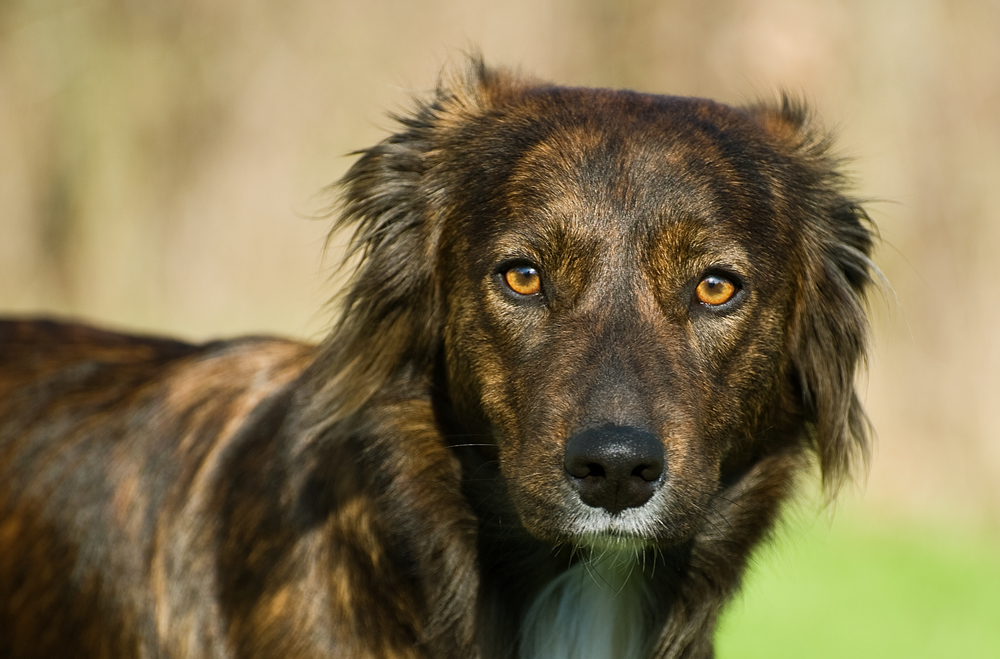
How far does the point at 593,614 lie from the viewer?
140 inches

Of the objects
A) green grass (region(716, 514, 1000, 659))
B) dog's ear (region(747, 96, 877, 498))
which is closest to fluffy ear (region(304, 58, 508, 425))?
dog's ear (region(747, 96, 877, 498))

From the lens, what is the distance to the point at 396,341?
3.57 metres

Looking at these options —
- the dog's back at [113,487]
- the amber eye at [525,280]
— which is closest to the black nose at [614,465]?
the amber eye at [525,280]

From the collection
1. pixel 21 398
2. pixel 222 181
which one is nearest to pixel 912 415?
pixel 222 181

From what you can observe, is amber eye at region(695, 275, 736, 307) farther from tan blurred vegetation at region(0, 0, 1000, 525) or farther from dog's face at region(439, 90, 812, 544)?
tan blurred vegetation at region(0, 0, 1000, 525)

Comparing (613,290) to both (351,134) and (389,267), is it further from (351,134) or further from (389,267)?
(351,134)

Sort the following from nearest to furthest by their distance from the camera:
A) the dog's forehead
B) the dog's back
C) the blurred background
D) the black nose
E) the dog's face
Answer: the black nose < the dog's face < the dog's forehead < the dog's back < the blurred background

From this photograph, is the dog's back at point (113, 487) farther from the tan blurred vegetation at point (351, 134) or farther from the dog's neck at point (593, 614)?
the tan blurred vegetation at point (351, 134)

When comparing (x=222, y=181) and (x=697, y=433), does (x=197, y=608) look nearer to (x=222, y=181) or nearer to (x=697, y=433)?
(x=697, y=433)

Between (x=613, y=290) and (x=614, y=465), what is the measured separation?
0.58 m

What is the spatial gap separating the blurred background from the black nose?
4955mm

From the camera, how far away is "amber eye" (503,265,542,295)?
3301mm

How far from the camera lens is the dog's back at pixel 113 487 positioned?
3.66 metres

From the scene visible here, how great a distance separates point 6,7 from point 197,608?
11836mm
